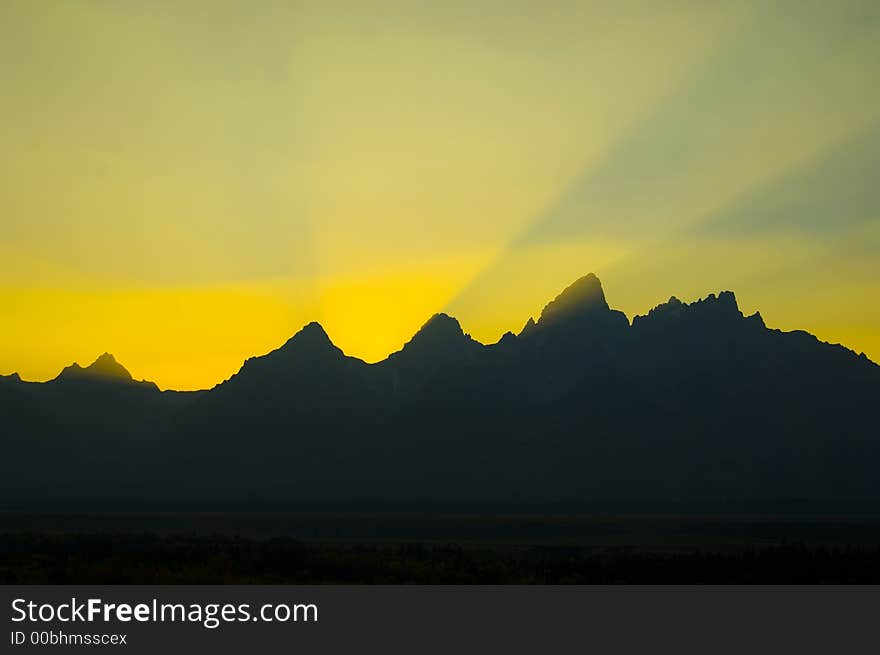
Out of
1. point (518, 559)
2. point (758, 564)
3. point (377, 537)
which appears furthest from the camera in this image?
point (377, 537)

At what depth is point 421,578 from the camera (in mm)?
62438

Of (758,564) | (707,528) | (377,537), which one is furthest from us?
(707,528)

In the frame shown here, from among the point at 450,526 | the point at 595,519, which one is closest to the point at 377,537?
the point at 450,526

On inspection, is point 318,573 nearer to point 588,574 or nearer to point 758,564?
point 588,574

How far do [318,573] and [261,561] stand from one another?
25.3 feet

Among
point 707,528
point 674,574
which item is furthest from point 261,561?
point 707,528

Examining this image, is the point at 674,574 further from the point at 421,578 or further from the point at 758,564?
the point at 421,578

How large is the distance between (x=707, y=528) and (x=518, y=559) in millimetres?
76494

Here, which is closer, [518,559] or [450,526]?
[518,559]
